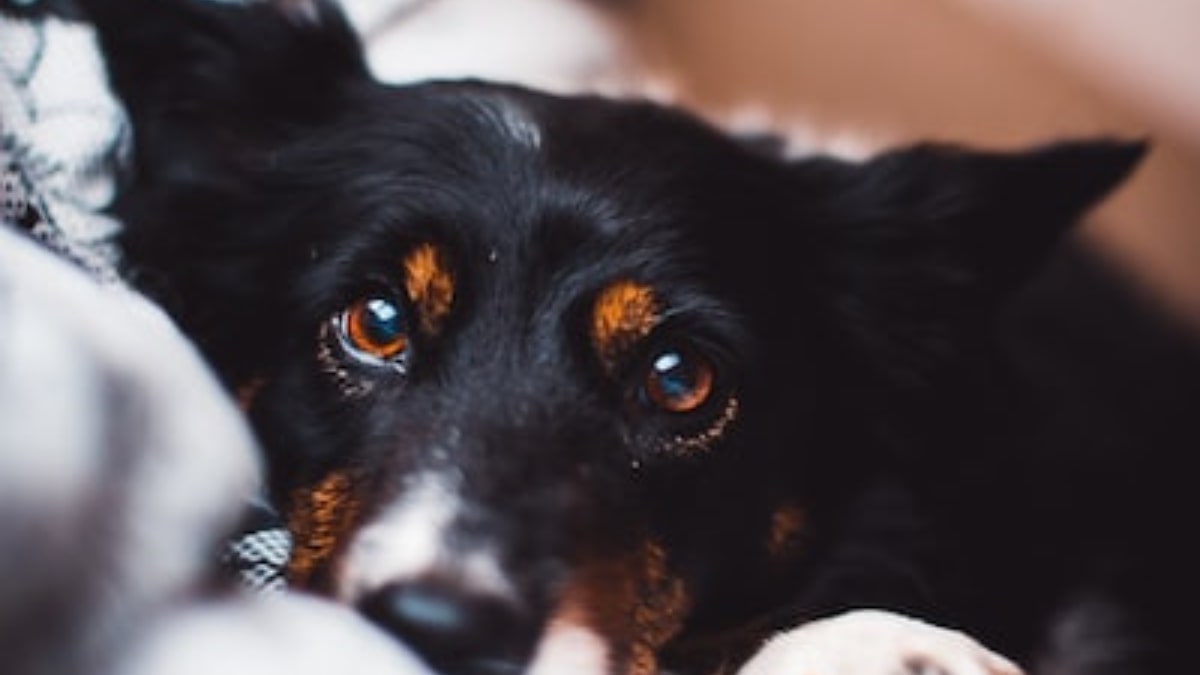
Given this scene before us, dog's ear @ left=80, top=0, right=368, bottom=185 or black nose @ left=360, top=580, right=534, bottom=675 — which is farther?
dog's ear @ left=80, top=0, right=368, bottom=185

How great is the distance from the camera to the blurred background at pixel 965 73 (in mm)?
2242

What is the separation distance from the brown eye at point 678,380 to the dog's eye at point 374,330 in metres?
0.19

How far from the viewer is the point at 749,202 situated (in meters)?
1.36

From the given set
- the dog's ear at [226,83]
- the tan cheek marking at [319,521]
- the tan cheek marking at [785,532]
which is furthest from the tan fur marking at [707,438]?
the dog's ear at [226,83]

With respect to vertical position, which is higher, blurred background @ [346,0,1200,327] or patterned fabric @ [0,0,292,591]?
blurred background @ [346,0,1200,327]

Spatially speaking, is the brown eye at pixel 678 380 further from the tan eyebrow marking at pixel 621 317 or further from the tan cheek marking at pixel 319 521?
the tan cheek marking at pixel 319 521

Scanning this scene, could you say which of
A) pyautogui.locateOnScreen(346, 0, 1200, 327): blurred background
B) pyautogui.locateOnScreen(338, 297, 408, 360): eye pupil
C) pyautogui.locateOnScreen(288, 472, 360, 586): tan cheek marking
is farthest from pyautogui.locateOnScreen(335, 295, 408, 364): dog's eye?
pyautogui.locateOnScreen(346, 0, 1200, 327): blurred background

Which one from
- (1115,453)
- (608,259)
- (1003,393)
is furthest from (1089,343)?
(608,259)

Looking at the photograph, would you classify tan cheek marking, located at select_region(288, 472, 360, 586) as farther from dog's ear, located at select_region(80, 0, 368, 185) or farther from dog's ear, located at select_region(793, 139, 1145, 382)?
dog's ear, located at select_region(793, 139, 1145, 382)

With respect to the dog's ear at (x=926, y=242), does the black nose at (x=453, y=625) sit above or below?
below

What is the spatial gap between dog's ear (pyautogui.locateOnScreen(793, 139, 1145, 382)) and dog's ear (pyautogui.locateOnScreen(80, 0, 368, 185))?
45 centimetres

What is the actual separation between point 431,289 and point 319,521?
0.62 feet

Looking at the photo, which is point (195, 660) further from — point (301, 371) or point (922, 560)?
point (922, 560)

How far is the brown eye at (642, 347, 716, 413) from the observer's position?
49.1 inches
